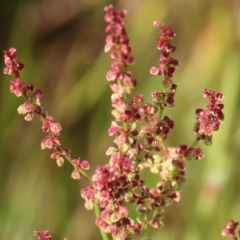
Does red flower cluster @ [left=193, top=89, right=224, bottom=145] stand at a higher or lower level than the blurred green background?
lower

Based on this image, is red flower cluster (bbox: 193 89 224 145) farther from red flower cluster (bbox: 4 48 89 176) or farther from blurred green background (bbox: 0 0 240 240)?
blurred green background (bbox: 0 0 240 240)

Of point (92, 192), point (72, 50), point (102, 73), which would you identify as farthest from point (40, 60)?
point (92, 192)

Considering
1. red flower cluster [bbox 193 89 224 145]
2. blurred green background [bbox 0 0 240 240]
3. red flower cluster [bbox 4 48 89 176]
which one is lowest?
red flower cluster [bbox 4 48 89 176]

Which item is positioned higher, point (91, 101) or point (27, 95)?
point (91, 101)

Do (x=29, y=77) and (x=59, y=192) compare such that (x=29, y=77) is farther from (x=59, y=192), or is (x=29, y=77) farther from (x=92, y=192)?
(x=92, y=192)

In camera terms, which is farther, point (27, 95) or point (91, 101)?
point (91, 101)

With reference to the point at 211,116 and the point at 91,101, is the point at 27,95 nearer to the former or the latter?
the point at 211,116

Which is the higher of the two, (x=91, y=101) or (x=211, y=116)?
(x=91, y=101)

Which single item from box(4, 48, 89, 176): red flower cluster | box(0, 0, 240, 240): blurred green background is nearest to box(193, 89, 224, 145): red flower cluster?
box(4, 48, 89, 176): red flower cluster

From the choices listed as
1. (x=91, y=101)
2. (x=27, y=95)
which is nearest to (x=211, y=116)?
(x=27, y=95)
